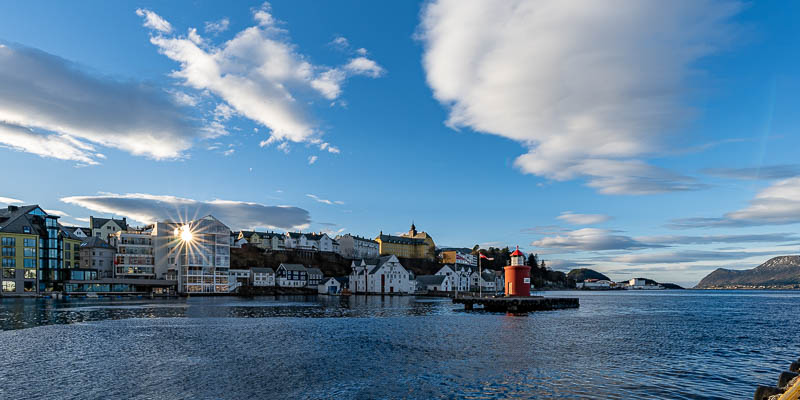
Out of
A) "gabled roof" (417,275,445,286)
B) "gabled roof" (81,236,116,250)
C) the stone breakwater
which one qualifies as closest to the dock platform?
the stone breakwater

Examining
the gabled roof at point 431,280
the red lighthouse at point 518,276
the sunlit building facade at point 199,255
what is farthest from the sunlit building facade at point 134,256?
the red lighthouse at point 518,276

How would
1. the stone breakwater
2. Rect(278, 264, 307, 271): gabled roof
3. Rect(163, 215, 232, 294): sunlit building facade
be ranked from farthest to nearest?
Rect(278, 264, 307, 271): gabled roof
Rect(163, 215, 232, 294): sunlit building facade
the stone breakwater

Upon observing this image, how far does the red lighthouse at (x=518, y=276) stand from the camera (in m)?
78.5

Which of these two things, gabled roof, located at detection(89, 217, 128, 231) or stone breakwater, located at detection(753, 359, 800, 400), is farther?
gabled roof, located at detection(89, 217, 128, 231)

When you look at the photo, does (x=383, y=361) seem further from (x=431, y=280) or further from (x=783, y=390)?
(x=431, y=280)

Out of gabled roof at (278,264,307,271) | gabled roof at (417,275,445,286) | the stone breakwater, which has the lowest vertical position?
gabled roof at (417,275,445,286)

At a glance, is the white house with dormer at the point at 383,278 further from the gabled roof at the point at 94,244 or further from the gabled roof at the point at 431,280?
the gabled roof at the point at 94,244

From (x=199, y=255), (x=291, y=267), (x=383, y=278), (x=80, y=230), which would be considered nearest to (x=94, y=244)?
(x=80, y=230)

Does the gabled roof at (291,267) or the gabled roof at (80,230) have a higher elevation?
the gabled roof at (80,230)

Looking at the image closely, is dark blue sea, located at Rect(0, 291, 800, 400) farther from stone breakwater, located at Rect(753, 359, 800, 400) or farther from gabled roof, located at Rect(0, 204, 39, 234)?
gabled roof, located at Rect(0, 204, 39, 234)

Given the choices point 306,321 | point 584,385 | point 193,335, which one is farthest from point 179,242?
point 584,385

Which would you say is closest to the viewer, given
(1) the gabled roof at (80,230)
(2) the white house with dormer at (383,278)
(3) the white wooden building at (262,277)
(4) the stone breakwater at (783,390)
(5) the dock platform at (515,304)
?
(4) the stone breakwater at (783,390)

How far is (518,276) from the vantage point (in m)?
79.1

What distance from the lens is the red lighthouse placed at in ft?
257
